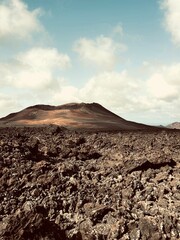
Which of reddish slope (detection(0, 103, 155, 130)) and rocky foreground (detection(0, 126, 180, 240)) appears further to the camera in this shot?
reddish slope (detection(0, 103, 155, 130))

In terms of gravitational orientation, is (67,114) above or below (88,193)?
above

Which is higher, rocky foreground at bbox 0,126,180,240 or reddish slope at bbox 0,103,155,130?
reddish slope at bbox 0,103,155,130

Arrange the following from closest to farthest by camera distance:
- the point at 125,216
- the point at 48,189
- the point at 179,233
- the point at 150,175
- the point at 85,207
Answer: the point at 179,233 → the point at 125,216 → the point at 85,207 → the point at 48,189 → the point at 150,175

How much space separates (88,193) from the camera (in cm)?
1064

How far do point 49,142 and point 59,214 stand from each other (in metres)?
8.15

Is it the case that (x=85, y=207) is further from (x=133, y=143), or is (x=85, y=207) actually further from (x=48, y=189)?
(x=133, y=143)

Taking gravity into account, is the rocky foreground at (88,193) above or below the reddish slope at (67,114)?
below

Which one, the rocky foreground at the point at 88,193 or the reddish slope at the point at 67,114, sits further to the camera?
the reddish slope at the point at 67,114

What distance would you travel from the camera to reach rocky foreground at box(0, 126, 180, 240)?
8258 millimetres

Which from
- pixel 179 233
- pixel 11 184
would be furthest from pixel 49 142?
pixel 179 233

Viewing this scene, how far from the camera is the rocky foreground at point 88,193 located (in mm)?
8258

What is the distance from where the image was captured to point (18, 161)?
499 inches

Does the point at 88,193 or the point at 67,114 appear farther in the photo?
the point at 67,114

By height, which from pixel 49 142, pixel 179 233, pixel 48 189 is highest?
pixel 49 142
